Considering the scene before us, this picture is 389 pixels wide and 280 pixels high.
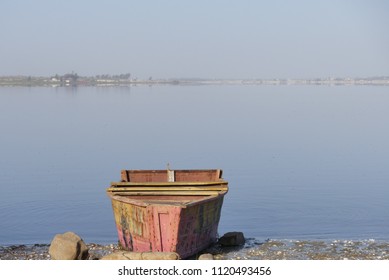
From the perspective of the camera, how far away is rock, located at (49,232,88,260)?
22609 mm

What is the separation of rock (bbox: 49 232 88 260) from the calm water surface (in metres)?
6.27

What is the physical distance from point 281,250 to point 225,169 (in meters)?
20.7

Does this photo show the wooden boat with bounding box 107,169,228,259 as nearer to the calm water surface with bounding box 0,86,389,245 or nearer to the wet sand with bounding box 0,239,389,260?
the wet sand with bounding box 0,239,389,260

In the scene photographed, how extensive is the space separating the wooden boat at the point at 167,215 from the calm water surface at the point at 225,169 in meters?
3.72

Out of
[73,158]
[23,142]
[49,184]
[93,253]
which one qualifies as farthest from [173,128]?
[93,253]

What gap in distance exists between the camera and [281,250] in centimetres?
2589

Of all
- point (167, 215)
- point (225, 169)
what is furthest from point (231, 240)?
point (225, 169)

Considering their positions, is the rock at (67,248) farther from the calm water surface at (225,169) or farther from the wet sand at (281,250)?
the calm water surface at (225,169)

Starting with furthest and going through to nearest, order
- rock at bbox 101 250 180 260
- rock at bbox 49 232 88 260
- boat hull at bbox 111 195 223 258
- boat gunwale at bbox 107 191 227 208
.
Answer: boat gunwale at bbox 107 191 227 208, boat hull at bbox 111 195 223 258, rock at bbox 49 232 88 260, rock at bbox 101 250 180 260

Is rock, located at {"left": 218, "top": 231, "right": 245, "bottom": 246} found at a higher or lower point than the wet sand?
higher

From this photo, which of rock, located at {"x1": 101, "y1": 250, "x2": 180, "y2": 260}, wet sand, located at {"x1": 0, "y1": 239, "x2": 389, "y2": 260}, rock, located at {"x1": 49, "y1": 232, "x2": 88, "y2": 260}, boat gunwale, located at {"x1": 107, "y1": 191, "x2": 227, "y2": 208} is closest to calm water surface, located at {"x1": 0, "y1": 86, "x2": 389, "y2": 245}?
wet sand, located at {"x1": 0, "y1": 239, "x2": 389, "y2": 260}

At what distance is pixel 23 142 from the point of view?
6297 centimetres

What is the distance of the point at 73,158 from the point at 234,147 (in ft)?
40.8

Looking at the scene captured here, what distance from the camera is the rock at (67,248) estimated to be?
2261cm
